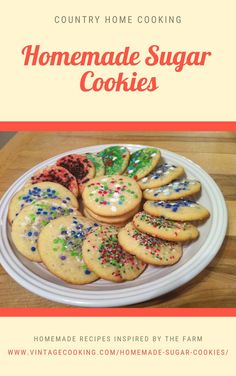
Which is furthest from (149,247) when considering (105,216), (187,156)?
(187,156)

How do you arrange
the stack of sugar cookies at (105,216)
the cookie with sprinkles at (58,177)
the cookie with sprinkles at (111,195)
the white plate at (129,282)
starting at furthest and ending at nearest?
1. the cookie with sprinkles at (58,177)
2. the cookie with sprinkles at (111,195)
3. the stack of sugar cookies at (105,216)
4. the white plate at (129,282)

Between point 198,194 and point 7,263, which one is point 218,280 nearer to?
point 198,194

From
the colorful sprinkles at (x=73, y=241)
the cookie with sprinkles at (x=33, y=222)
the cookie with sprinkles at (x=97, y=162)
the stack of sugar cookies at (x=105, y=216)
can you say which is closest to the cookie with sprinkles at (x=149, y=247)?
the stack of sugar cookies at (x=105, y=216)

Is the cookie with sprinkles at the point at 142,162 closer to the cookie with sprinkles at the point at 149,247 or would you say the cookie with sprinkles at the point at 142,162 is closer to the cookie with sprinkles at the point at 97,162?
the cookie with sprinkles at the point at 97,162

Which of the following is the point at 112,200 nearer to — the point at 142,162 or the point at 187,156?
the point at 142,162

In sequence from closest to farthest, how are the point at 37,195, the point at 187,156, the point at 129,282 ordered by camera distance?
the point at 129,282
the point at 37,195
the point at 187,156

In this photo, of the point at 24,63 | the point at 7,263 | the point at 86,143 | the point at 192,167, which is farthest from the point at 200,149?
the point at 7,263
